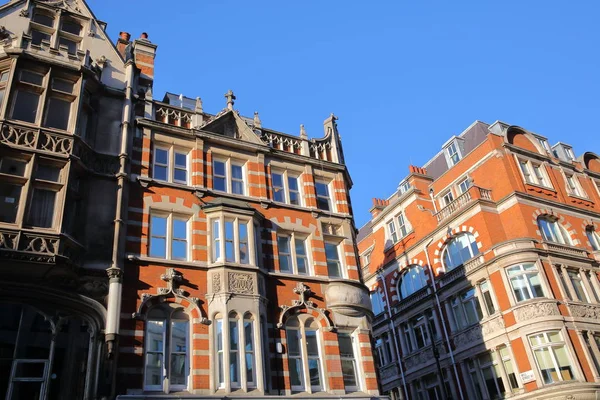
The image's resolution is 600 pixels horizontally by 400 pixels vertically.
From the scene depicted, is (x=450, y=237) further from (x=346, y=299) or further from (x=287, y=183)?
(x=346, y=299)

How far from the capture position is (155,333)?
17516mm

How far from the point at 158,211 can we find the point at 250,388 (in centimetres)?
739

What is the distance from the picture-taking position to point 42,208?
1744 cm

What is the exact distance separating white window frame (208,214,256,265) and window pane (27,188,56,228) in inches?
221

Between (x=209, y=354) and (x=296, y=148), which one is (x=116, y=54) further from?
(x=209, y=354)

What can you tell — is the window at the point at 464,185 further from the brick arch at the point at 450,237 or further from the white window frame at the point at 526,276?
the white window frame at the point at 526,276

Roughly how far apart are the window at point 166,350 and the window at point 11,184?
548 centimetres

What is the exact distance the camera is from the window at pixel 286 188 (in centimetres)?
2352

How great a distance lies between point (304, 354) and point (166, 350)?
5.08 metres

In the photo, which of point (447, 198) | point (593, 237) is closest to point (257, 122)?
point (447, 198)

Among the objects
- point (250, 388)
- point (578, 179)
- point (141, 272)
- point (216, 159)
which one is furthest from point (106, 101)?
point (578, 179)

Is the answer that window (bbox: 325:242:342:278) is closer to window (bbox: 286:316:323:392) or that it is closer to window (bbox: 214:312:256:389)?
window (bbox: 286:316:323:392)

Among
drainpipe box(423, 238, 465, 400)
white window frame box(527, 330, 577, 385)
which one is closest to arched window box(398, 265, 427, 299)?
drainpipe box(423, 238, 465, 400)

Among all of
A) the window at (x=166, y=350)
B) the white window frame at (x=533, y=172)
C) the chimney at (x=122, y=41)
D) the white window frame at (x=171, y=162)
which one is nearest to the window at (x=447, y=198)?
the white window frame at (x=533, y=172)
